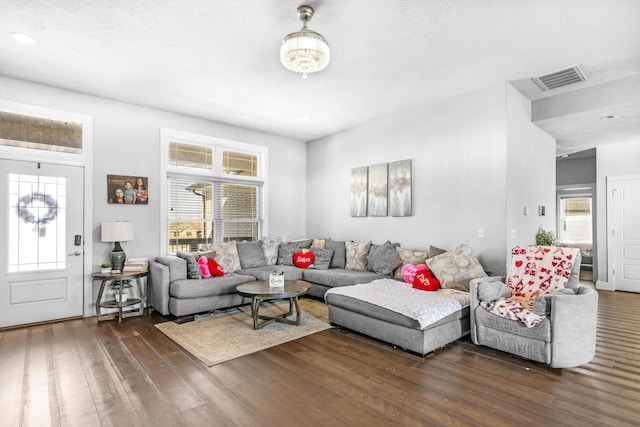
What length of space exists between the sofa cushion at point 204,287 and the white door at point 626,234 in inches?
258

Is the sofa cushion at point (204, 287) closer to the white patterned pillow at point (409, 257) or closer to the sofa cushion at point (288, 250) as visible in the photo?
the sofa cushion at point (288, 250)

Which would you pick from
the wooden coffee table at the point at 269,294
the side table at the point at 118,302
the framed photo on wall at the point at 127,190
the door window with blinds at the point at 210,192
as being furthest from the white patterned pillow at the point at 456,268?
the framed photo on wall at the point at 127,190

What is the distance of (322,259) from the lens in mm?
5578

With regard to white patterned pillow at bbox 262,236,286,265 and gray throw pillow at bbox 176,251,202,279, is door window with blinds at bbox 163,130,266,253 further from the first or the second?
gray throw pillow at bbox 176,251,202,279

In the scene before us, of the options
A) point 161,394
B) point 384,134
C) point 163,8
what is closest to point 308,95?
point 384,134

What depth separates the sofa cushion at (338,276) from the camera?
480cm

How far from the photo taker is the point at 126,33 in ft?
9.95

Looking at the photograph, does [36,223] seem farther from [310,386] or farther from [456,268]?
[456,268]

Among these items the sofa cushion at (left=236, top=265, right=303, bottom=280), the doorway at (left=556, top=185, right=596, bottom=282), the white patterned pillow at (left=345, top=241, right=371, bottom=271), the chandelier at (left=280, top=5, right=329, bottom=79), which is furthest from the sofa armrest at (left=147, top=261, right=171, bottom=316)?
the doorway at (left=556, top=185, right=596, bottom=282)

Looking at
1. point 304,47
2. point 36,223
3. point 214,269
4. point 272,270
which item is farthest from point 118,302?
point 304,47

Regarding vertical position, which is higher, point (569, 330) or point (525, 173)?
point (525, 173)

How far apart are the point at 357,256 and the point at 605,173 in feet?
16.0

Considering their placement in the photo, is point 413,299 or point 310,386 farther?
point 413,299

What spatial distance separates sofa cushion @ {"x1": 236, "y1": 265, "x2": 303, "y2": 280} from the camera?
515cm
